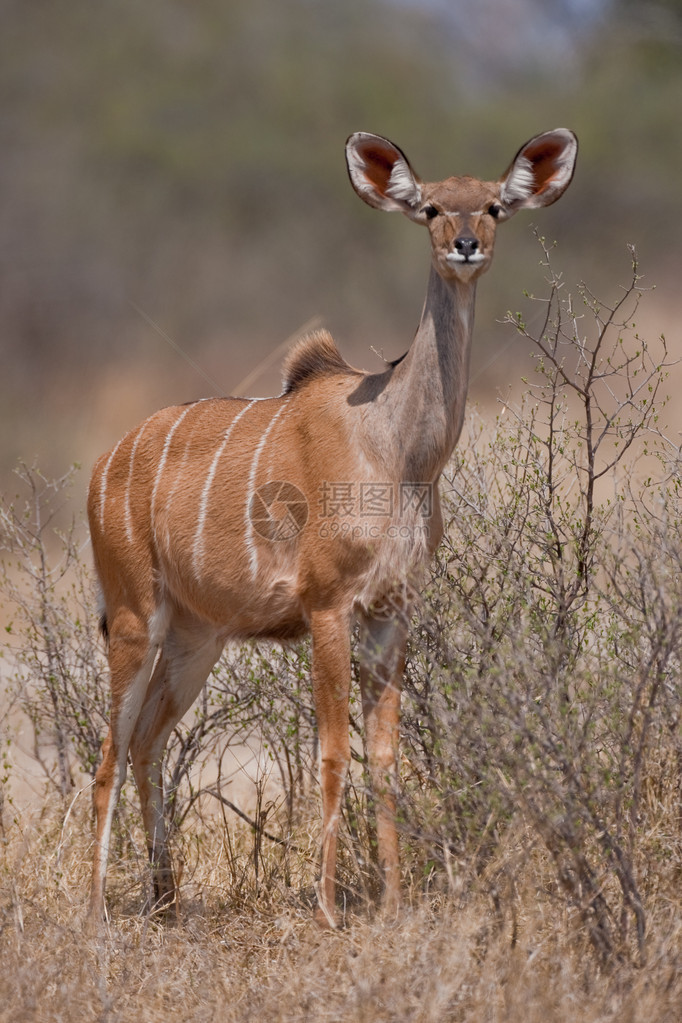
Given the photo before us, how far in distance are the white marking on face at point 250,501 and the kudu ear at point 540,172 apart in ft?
3.33

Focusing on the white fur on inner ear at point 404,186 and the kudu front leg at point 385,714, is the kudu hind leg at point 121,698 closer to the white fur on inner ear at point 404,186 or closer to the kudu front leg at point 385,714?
the kudu front leg at point 385,714

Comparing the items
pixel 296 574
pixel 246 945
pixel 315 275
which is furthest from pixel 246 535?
pixel 315 275

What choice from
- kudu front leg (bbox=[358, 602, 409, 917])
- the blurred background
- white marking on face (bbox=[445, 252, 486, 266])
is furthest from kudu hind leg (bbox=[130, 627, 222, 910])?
the blurred background

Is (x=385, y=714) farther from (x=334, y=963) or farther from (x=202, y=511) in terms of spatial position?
(x=202, y=511)

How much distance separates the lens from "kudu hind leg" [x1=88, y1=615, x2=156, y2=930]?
459cm

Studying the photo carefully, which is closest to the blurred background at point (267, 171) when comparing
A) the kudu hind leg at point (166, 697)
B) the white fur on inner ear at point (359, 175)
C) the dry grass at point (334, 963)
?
the kudu hind leg at point (166, 697)

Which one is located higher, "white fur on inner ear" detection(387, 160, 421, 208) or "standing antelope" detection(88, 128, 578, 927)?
"white fur on inner ear" detection(387, 160, 421, 208)

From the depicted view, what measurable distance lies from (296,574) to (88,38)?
14.5 meters

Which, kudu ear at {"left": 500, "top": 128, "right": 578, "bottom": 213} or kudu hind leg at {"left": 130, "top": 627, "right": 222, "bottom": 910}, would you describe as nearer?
kudu ear at {"left": 500, "top": 128, "right": 578, "bottom": 213}

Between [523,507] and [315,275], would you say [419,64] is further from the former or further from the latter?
[523,507]

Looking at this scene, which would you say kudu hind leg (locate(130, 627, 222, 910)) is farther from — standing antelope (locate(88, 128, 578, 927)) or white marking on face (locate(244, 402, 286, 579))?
white marking on face (locate(244, 402, 286, 579))

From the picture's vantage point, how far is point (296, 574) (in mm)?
4258

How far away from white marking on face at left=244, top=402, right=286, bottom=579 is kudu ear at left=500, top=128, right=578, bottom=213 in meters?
1.02

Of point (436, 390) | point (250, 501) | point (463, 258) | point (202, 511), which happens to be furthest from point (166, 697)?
point (463, 258)
